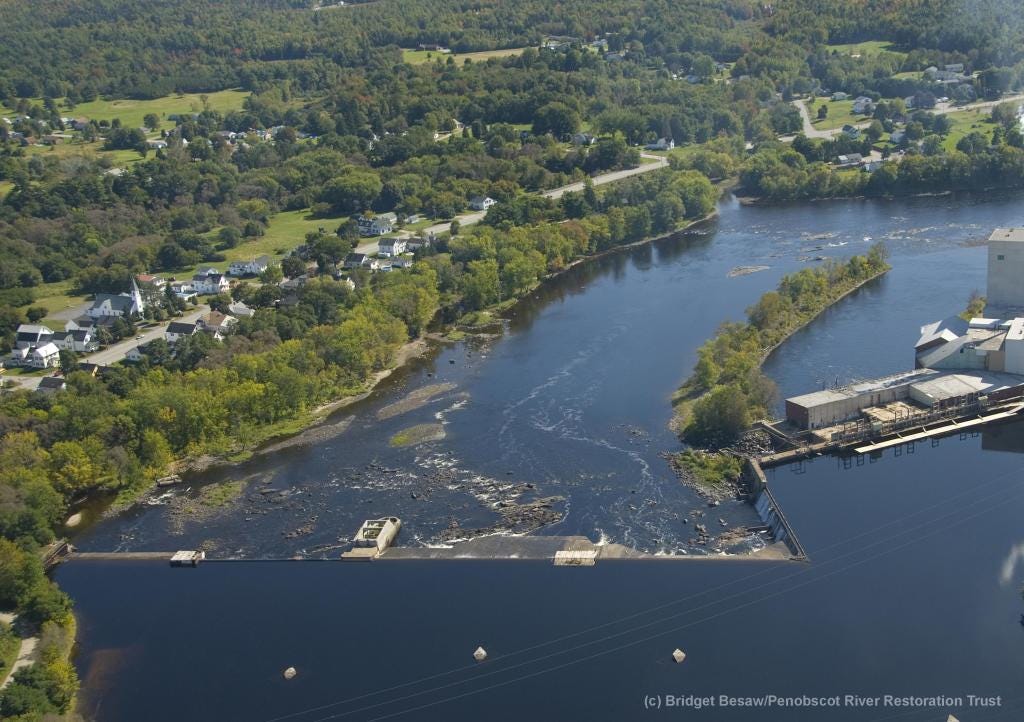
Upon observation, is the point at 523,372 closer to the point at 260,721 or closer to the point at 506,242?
the point at 506,242

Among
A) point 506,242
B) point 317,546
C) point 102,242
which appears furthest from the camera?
point 102,242

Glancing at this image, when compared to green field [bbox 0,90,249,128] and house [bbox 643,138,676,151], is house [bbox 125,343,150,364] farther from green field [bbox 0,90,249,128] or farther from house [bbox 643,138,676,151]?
green field [bbox 0,90,249,128]

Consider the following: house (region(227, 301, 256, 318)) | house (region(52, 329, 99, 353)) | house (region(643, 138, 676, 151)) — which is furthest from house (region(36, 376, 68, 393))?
house (region(643, 138, 676, 151))

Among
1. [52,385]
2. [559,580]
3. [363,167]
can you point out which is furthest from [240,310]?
[559,580]

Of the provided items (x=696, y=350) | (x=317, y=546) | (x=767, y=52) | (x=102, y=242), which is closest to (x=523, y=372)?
(x=696, y=350)

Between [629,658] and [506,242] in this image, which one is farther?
[506,242]

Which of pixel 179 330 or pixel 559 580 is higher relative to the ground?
pixel 179 330

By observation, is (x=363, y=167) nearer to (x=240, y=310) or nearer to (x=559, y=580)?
(x=240, y=310)
